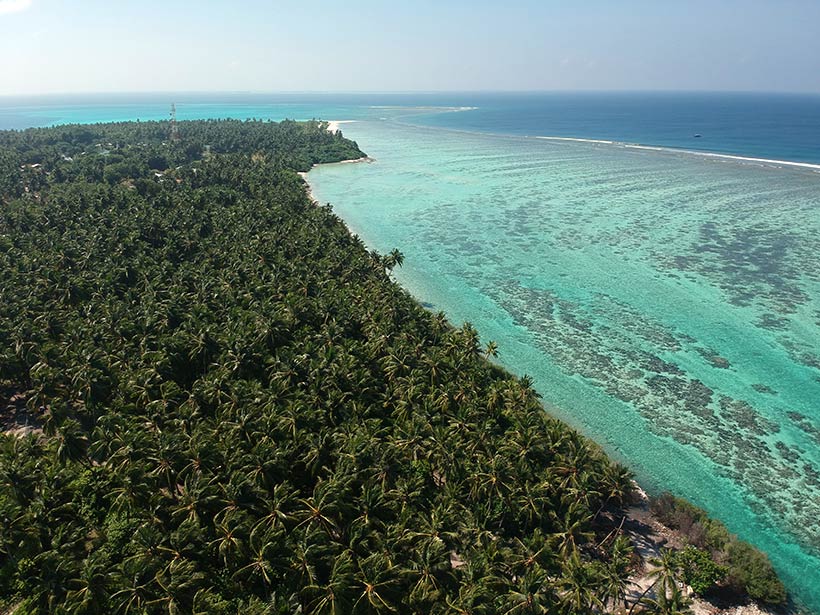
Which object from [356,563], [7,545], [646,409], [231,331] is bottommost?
[646,409]

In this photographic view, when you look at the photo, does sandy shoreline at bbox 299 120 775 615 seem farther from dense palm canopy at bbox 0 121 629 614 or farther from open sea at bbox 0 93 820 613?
open sea at bbox 0 93 820 613

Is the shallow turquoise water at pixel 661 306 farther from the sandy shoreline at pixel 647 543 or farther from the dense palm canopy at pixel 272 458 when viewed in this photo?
the dense palm canopy at pixel 272 458

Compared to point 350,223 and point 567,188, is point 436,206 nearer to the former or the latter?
point 350,223

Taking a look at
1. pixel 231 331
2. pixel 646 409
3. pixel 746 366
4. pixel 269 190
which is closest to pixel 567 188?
pixel 269 190

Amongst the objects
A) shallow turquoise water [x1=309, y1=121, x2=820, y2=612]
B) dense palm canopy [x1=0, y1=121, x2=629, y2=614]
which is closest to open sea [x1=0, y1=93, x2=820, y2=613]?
shallow turquoise water [x1=309, y1=121, x2=820, y2=612]

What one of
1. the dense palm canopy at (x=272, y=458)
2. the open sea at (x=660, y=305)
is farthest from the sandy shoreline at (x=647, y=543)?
the open sea at (x=660, y=305)

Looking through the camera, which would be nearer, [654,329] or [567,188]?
[654,329]
